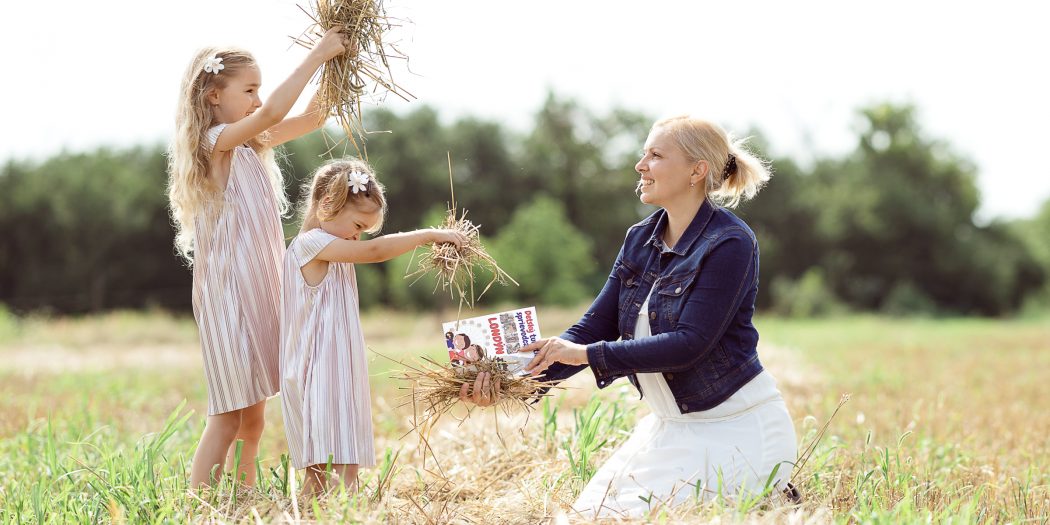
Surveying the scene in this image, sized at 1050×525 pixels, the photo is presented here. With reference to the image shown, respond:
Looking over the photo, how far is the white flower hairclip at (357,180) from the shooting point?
3684mm

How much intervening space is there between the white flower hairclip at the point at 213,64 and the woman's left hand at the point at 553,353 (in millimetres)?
1605

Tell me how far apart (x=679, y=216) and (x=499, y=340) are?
86 centimetres

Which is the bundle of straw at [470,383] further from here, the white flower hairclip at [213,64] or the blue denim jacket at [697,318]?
the white flower hairclip at [213,64]

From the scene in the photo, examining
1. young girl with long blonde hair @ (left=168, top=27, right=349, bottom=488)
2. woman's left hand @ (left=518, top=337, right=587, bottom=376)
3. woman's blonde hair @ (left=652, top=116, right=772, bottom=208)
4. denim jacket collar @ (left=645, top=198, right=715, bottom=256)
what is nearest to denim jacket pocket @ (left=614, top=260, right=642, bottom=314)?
denim jacket collar @ (left=645, top=198, right=715, bottom=256)

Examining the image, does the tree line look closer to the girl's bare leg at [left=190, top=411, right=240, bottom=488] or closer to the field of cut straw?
the field of cut straw

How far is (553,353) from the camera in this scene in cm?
359

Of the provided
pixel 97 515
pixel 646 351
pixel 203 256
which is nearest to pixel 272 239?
pixel 203 256

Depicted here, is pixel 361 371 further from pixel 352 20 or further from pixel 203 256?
pixel 352 20

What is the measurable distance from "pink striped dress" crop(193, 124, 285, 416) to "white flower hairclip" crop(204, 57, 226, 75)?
0.24 metres

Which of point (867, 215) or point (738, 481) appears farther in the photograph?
point (867, 215)

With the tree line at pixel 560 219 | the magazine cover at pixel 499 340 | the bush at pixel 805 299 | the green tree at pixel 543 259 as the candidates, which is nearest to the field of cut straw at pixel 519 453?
the magazine cover at pixel 499 340

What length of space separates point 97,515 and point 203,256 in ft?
3.47

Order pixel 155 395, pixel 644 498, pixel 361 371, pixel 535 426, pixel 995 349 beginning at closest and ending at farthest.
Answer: pixel 644 498
pixel 361 371
pixel 535 426
pixel 155 395
pixel 995 349

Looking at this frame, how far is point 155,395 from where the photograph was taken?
861cm
